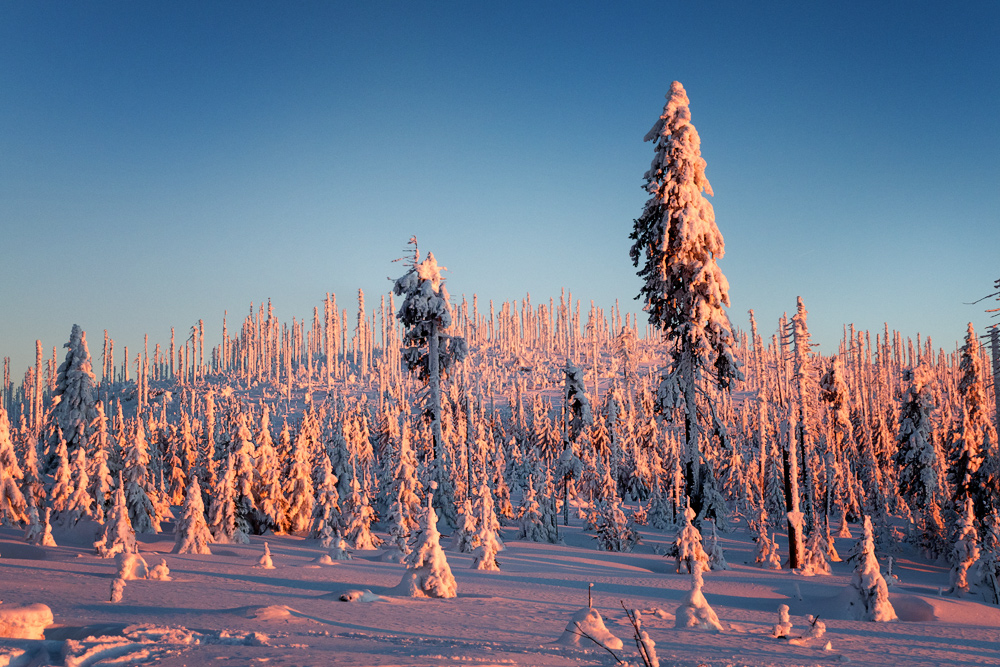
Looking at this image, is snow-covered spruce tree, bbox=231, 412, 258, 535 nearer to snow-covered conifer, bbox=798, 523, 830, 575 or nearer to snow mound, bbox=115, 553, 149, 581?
snow mound, bbox=115, 553, 149, 581

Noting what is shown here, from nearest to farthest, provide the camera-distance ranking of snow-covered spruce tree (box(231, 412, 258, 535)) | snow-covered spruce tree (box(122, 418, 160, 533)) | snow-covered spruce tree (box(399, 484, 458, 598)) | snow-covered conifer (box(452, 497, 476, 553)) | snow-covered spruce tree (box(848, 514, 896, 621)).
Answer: snow-covered spruce tree (box(848, 514, 896, 621))
snow-covered spruce tree (box(399, 484, 458, 598))
snow-covered conifer (box(452, 497, 476, 553))
snow-covered spruce tree (box(122, 418, 160, 533))
snow-covered spruce tree (box(231, 412, 258, 535))

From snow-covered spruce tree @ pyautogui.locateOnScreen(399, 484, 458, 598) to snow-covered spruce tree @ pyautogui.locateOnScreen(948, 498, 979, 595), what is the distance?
21.2m

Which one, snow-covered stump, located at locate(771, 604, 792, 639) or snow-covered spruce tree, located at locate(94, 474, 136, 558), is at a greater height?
snow-covered stump, located at locate(771, 604, 792, 639)

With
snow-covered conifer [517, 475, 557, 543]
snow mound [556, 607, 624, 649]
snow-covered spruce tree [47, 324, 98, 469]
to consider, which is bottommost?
snow-covered conifer [517, 475, 557, 543]

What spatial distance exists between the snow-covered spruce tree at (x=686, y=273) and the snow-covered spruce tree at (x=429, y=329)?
286 inches

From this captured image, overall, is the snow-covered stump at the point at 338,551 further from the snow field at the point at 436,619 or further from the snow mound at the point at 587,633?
the snow mound at the point at 587,633

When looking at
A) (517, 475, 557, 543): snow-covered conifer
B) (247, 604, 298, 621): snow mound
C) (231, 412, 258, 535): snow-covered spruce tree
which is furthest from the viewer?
(517, 475, 557, 543): snow-covered conifer

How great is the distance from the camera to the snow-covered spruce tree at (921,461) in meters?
38.7

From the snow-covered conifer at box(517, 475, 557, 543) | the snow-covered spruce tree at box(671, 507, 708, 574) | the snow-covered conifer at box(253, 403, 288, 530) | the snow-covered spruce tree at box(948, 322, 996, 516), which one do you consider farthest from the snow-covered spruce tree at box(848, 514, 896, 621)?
the snow-covered conifer at box(253, 403, 288, 530)

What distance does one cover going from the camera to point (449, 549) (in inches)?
1083

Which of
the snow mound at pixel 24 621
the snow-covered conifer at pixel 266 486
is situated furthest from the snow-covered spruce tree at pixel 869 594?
the snow-covered conifer at pixel 266 486

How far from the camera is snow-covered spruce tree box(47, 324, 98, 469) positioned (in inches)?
1652

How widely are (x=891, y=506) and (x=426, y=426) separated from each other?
177ft

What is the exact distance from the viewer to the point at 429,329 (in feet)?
73.4
